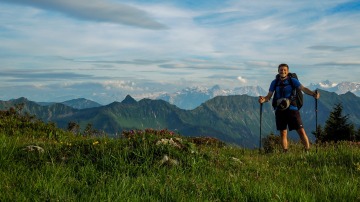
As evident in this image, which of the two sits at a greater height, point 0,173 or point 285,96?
point 285,96

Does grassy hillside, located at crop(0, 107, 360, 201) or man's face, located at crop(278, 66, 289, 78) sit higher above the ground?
man's face, located at crop(278, 66, 289, 78)

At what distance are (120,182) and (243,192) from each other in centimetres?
180

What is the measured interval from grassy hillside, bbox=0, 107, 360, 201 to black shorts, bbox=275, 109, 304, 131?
364 centimetres

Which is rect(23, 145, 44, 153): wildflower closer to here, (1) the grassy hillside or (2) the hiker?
(1) the grassy hillside

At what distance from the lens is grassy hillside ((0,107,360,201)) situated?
495 cm

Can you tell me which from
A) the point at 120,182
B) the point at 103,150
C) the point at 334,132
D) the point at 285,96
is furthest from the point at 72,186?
the point at 334,132

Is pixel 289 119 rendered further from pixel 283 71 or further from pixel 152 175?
pixel 152 175

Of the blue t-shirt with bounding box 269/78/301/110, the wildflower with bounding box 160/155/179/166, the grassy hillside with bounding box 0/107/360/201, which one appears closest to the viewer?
the grassy hillside with bounding box 0/107/360/201

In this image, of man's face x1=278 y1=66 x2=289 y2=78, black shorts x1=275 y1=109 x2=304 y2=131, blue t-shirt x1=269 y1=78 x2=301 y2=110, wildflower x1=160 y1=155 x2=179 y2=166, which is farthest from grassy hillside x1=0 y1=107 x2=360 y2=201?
man's face x1=278 y1=66 x2=289 y2=78

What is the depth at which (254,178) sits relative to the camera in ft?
21.3

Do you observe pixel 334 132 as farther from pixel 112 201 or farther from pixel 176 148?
pixel 112 201

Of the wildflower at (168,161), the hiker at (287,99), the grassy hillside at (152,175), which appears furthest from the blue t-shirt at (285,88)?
the wildflower at (168,161)

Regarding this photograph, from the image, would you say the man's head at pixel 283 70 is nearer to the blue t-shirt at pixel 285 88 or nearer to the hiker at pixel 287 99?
the hiker at pixel 287 99

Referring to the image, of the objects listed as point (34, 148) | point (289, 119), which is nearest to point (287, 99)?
point (289, 119)
